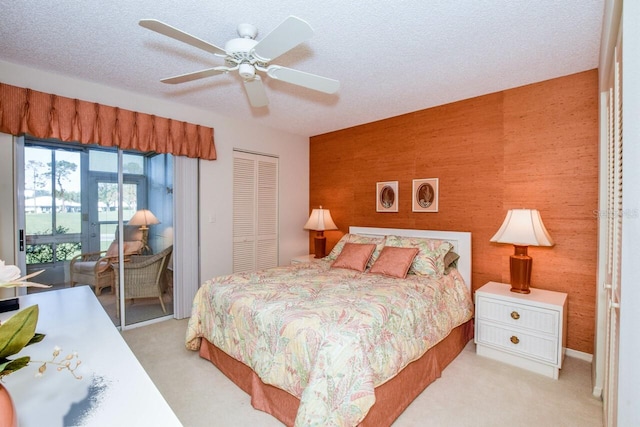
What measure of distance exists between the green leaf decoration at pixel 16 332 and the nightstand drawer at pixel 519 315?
2.98 metres

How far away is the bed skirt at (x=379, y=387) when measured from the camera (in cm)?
183

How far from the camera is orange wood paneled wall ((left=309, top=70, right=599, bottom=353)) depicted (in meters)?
2.66

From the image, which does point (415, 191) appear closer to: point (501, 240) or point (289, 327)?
point (501, 240)

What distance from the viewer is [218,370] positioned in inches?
99.0

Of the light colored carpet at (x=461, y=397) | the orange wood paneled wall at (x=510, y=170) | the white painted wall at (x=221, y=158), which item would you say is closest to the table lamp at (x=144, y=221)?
the white painted wall at (x=221, y=158)

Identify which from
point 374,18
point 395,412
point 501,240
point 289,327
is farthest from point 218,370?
point 374,18

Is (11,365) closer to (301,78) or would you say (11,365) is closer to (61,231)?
(301,78)

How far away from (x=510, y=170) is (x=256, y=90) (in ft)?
8.36

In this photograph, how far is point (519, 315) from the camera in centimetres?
254

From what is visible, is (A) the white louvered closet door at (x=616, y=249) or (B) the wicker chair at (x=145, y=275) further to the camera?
(B) the wicker chair at (x=145, y=275)

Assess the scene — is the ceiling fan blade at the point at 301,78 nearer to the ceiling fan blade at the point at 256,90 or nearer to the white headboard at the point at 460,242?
the ceiling fan blade at the point at 256,90

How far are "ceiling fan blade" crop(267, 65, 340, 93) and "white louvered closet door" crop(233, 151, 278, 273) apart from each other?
7.33ft

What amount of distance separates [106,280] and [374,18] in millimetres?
3654

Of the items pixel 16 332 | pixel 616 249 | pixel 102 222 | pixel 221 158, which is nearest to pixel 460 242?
pixel 616 249
